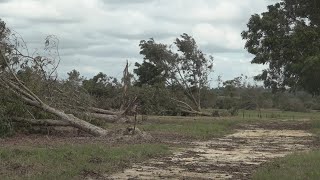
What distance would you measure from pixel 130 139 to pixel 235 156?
14.3 ft

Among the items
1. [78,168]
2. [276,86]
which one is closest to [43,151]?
[78,168]

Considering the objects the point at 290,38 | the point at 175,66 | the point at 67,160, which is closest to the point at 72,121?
the point at 67,160

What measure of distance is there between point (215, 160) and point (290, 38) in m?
16.8

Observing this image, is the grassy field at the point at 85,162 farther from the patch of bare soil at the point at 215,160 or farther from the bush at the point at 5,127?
the bush at the point at 5,127

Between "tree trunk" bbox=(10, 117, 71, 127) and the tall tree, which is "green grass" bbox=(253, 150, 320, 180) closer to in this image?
"tree trunk" bbox=(10, 117, 71, 127)

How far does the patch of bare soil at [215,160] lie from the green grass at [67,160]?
22.6 inches

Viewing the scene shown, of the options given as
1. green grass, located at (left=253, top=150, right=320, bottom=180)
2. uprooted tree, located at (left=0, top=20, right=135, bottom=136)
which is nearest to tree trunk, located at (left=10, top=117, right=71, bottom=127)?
uprooted tree, located at (left=0, top=20, right=135, bottom=136)

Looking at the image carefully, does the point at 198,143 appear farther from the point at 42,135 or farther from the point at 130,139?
the point at 42,135

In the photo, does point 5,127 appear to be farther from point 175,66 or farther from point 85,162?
point 175,66

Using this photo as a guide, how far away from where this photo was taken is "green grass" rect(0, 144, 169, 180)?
32.7 ft

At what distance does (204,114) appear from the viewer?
146 ft

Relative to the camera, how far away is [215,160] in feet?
44.5

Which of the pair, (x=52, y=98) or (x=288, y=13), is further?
(x=288, y=13)

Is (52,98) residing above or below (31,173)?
above
